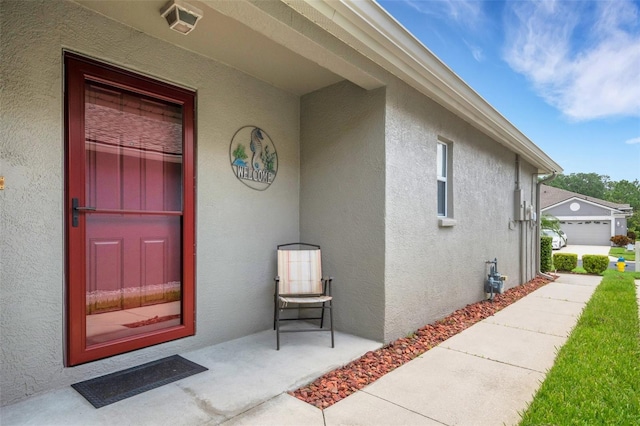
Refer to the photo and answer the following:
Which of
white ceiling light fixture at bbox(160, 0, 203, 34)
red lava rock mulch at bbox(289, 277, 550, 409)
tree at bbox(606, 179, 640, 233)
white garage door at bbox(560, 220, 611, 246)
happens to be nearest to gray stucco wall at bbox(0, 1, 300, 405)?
white ceiling light fixture at bbox(160, 0, 203, 34)

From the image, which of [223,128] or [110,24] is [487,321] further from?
[110,24]

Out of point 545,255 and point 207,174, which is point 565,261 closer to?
point 545,255

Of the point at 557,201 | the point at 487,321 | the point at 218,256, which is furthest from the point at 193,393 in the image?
the point at 557,201

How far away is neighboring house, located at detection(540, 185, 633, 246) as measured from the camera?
27875mm

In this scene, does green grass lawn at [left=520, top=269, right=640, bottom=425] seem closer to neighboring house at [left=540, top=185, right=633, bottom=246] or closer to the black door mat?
the black door mat

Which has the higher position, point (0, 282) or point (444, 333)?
point (0, 282)

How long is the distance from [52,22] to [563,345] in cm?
539

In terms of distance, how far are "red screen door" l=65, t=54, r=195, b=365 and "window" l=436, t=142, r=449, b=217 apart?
332cm

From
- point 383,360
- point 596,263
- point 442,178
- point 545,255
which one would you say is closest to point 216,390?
point 383,360

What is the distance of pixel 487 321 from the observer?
4.64m

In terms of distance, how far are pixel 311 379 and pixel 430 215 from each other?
101 inches

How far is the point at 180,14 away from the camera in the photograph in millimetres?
2453

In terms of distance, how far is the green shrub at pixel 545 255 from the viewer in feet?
32.0

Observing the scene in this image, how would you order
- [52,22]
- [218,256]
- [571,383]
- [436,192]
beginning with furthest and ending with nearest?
[436,192] → [218,256] → [571,383] → [52,22]
